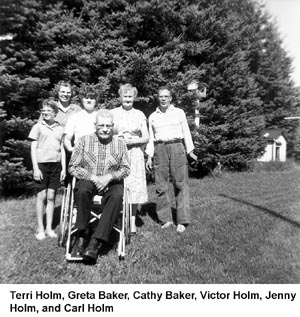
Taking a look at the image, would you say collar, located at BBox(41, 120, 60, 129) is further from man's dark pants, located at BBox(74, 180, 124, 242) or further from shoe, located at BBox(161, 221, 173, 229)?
shoe, located at BBox(161, 221, 173, 229)

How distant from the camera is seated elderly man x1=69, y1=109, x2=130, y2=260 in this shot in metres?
3.13

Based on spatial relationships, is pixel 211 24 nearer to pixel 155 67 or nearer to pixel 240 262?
pixel 155 67

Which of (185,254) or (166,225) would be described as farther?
(166,225)

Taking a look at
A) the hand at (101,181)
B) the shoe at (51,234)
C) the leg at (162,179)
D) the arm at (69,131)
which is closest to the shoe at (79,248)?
the hand at (101,181)

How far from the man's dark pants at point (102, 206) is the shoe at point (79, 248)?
0.18 metres

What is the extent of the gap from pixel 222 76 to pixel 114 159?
913cm

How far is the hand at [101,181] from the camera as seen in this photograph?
3262 millimetres

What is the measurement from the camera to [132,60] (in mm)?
7785

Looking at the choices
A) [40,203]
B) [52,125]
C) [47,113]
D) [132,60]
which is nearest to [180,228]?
[40,203]

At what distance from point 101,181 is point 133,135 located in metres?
0.86

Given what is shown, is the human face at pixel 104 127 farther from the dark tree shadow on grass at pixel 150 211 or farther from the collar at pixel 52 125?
the dark tree shadow on grass at pixel 150 211

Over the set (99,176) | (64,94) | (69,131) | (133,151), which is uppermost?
(64,94)

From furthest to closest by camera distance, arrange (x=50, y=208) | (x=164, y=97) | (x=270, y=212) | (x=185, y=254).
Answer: (x=270, y=212)
(x=164, y=97)
(x=50, y=208)
(x=185, y=254)

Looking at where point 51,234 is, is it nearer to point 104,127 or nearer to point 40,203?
point 40,203
